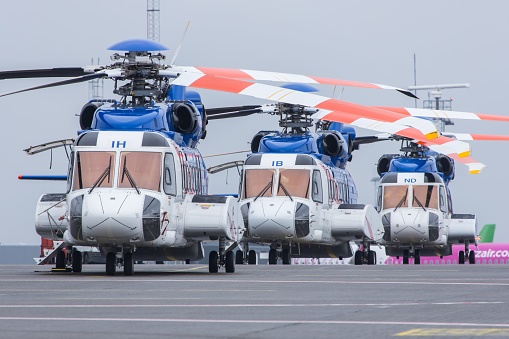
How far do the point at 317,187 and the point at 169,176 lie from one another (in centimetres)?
1369

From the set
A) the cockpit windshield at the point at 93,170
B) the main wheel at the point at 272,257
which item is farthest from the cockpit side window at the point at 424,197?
the cockpit windshield at the point at 93,170

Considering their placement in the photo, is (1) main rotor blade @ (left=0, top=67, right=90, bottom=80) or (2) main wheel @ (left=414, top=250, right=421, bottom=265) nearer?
(1) main rotor blade @ (left=0, top=67, right=90, bottom=80)

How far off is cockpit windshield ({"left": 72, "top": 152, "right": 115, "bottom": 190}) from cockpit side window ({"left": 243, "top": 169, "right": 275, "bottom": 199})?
43.1 ft

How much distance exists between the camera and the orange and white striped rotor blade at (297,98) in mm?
17172

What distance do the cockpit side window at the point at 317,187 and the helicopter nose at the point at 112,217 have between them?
14.7 m

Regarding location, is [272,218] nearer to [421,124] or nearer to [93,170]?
[93,170]

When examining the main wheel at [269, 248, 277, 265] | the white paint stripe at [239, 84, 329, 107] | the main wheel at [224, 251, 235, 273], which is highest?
the white paint stripe at [239, 84, 329, 107]

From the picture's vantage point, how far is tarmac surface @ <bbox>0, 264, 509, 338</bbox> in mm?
11094

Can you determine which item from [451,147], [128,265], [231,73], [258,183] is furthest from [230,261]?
[258,183]

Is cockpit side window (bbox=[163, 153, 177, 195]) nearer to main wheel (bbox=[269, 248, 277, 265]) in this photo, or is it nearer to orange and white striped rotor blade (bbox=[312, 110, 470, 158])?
orange and white striped rotor blade (bbox=[312, 110, 470, 158])

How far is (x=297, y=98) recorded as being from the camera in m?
19.7

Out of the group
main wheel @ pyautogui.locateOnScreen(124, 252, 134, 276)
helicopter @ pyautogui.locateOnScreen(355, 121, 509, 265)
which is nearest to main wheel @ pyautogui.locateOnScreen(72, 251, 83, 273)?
main wheel @ pyautogui.locateOnScreen(124, 252, 134, 276)

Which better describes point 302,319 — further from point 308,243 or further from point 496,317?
point 308,243

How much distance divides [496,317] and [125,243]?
11.9 m
